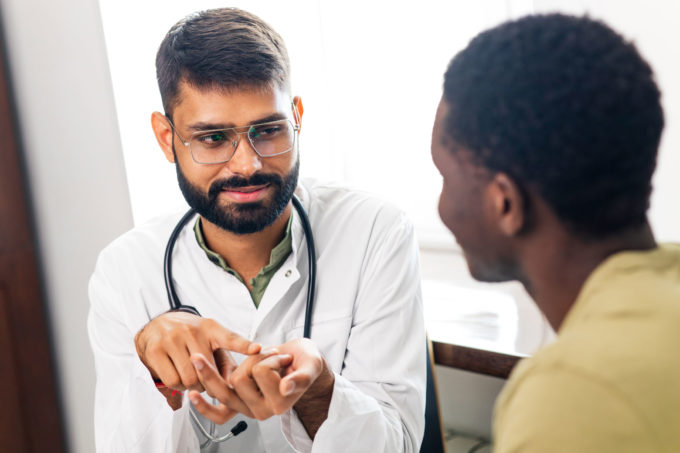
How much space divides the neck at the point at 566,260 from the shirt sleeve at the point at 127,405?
664 millimetres

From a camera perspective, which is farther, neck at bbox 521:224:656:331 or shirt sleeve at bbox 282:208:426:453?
shirt sleeve at bbox 282:208:426:453

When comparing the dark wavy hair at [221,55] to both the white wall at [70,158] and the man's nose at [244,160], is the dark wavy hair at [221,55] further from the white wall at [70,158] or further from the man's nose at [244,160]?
the white wall at [70,158]

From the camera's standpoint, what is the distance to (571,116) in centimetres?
57

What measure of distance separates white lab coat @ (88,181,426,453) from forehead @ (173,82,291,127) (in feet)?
0.75

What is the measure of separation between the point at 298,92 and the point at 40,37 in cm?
77

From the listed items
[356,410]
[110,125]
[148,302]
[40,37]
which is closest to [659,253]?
[356,410]

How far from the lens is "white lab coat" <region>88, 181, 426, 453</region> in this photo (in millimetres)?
1102

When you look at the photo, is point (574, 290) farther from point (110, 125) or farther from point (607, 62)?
point (110, 125)

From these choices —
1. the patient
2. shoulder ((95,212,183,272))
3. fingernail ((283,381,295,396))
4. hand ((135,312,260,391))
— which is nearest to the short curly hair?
the patient

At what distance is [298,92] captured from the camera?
87.7 inches

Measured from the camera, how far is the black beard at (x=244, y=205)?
3.83 ft

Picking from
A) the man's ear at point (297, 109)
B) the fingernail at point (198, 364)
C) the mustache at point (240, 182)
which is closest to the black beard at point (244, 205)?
the mustache at point (240, 182)

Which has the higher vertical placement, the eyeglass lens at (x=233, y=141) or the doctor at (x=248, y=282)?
the eyeglass lens at (x=233, y=141)

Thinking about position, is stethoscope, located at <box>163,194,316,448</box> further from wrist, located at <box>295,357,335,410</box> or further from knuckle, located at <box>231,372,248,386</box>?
knuckle, located at <box>231,372,248,386</box>
